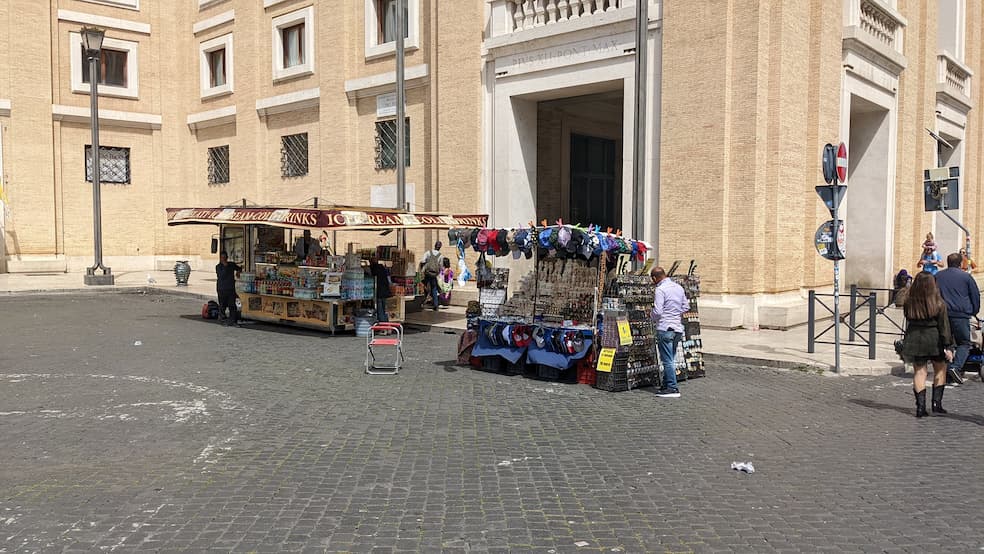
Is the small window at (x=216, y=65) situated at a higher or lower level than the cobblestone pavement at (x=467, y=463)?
higher

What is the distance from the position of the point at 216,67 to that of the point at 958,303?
28.3 m

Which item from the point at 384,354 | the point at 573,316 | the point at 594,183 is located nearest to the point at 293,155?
the point at 594,183

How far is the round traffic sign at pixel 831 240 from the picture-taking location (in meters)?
12.1

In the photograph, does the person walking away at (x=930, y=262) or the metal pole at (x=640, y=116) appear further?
the person walking away at (x=930, y=262)

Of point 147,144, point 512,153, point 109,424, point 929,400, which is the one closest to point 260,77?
point 147,144

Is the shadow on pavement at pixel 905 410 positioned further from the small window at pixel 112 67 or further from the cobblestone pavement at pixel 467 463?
the small window at pixel 112 67

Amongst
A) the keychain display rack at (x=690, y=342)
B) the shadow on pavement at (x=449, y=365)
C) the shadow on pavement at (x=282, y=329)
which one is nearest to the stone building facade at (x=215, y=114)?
the shadow on pavement at (x=282, y=329)

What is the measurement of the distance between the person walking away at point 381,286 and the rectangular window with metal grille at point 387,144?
7.11 m

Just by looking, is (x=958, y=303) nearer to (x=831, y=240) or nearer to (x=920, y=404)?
(x=831, y=240)

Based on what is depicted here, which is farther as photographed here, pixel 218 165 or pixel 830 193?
pixel 218 165

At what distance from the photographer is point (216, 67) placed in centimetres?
3108

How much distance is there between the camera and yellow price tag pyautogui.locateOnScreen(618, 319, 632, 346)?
10469mm

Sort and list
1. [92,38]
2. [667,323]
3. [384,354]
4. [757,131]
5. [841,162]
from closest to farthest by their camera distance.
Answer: [667,323] < [841,162] < [384,354] < [757,131] < [92,38]

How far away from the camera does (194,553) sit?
491cm
